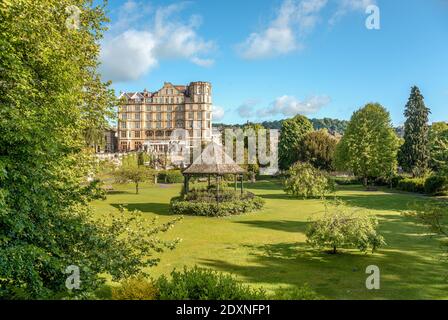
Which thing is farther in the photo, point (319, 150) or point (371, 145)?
point (319, 150)

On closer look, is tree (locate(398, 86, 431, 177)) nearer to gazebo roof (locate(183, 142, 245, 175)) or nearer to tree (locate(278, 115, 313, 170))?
tree (locate(278, 115, 313, 170))

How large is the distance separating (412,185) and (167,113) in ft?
291

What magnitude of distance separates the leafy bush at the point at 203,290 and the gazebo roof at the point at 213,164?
1001 inches

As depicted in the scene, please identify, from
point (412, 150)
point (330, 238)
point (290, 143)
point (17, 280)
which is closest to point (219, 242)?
point (330, 238)

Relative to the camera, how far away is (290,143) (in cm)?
8162

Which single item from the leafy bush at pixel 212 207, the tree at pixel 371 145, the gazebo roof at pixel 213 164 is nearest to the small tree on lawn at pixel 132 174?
the gazebo roof at pixel 213 164

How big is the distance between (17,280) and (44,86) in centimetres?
577

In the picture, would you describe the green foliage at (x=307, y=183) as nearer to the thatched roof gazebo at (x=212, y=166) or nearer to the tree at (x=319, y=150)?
the thatched roof gazebo at (x=212, y=166)

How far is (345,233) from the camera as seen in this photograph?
62.1 ft

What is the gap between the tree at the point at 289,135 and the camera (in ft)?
265

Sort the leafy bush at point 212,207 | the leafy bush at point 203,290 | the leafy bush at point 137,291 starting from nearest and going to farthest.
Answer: the leafy bush at point 203,290, the leafy bush at point 137,291, the leafy bush at point 212,207

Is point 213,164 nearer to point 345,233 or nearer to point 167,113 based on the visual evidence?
point 345,233

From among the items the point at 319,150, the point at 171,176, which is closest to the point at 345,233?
the point at 319,150
